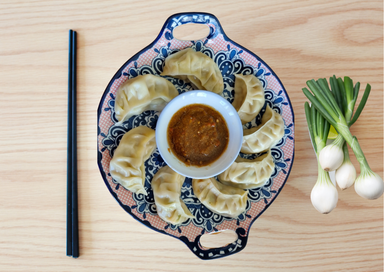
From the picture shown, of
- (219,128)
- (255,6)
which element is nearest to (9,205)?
(219,128)

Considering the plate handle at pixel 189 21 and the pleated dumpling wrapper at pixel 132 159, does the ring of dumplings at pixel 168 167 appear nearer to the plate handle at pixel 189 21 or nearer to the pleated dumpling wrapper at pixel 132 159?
the pleated dumpling wrapper at pixel 132 159

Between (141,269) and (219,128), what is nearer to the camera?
(219,128)

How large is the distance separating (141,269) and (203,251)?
57 cm

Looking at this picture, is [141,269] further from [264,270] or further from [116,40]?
[116,40]

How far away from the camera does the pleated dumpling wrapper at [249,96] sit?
209cm

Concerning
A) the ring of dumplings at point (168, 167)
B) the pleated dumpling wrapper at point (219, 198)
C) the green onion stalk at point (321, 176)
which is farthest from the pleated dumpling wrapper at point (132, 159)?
the green onion stalk at point (321, 176)

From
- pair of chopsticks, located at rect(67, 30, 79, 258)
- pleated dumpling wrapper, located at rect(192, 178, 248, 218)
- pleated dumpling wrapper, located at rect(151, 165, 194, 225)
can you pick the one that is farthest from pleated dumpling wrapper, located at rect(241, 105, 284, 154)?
pair of chopsticks, located at rect(67, 30, 79, 258)

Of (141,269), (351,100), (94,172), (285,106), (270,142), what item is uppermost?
(351,100)

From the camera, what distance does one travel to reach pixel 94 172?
218cm

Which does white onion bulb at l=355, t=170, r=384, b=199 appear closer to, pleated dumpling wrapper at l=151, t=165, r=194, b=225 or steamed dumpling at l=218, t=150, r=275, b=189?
steamed dumpling at l=218, t=150, r=275, b=189

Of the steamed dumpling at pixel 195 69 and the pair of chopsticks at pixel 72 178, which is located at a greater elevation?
the steamed dumpling at pixel 195 69

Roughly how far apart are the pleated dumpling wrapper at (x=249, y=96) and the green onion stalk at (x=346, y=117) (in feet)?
1.13

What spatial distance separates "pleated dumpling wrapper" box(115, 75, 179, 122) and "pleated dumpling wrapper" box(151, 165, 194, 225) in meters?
0.53

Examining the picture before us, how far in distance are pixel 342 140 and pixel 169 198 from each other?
1.35 m
